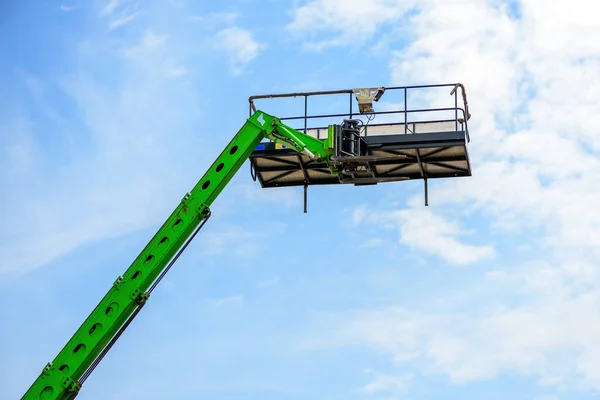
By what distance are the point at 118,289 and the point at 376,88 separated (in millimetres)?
10398

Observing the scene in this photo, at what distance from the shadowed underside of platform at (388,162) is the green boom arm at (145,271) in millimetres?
2200

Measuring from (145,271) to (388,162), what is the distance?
8.87 meters

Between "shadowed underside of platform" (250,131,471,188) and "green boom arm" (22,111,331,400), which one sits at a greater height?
"shadowed underside of platform" (250,131,471,188)

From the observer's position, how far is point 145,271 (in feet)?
95.1

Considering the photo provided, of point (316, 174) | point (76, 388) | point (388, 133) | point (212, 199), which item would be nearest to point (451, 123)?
point (388, 133)

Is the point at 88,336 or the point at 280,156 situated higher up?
the point at 280,156

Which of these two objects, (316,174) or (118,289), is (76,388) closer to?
(118,289)

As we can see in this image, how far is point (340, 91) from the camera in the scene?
32.9 m

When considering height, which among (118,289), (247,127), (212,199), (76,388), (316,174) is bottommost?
(76,388)

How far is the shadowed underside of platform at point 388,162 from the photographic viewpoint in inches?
1257

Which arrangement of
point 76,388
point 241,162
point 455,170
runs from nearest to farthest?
point 76,388 → point 241,162 → point 455,170

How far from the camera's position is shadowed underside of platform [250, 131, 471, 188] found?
105 ft

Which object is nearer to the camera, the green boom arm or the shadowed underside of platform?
the green boom arm

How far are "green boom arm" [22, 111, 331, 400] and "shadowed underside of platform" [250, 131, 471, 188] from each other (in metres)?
2.20
